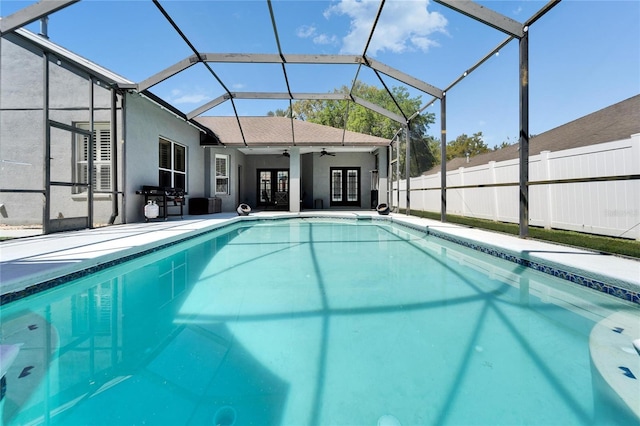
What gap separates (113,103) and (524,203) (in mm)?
8427

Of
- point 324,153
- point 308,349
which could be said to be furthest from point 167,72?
point 308,349

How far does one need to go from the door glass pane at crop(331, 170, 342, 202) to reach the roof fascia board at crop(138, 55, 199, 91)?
868 centimetres

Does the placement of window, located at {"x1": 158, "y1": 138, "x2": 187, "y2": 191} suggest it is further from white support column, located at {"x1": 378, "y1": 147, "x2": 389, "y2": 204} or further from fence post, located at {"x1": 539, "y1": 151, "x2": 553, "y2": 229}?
fence post, located at {"x1": 539, "y1": 151, "x2": 553, "y2": 229}

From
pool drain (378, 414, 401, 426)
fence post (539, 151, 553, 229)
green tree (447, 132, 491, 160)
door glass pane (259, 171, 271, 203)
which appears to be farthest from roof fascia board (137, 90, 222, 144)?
green tree (447, 132, 491, 160)

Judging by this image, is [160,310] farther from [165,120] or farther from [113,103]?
[165,120]

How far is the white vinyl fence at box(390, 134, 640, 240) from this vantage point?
461 cm

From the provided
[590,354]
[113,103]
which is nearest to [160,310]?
[590,354]

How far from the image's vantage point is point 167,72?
23.2 ft

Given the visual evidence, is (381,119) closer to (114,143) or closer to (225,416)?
(114,143)

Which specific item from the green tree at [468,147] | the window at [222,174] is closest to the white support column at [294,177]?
the window at [222,174]

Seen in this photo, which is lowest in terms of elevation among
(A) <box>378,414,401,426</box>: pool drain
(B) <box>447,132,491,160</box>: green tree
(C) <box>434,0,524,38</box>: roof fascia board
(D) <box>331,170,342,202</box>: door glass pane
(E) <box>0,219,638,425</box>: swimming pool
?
(A) <box>378,414,401,426</box>: pool drain

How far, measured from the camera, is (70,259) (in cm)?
333

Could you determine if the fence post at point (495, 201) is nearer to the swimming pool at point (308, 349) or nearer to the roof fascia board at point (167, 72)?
the swimming pool at point (308, 349)

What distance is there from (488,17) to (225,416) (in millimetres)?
6147
